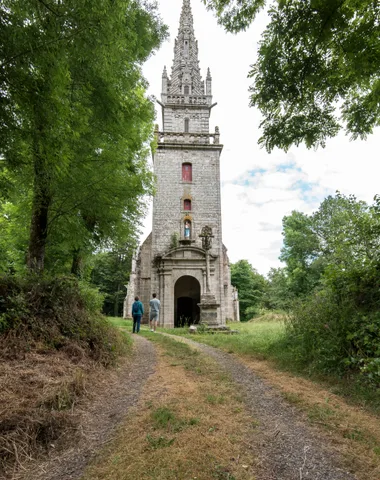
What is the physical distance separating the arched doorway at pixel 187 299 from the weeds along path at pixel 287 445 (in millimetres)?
18129

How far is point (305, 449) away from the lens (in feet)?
8.60

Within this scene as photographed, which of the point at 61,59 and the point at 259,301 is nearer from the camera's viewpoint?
the point at 61,59

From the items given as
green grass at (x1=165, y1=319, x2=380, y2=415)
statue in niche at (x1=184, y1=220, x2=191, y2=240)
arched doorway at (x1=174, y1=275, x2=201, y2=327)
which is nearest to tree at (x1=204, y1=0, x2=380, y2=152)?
green grass at (x1=165, y1=319, x2=380, y2=415)

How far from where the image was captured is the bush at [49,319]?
182 inches

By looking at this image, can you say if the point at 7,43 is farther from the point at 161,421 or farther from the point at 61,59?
the point at 161,421

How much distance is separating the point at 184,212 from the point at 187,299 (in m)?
7.41

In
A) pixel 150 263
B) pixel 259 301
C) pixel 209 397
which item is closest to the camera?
pixel 209 397

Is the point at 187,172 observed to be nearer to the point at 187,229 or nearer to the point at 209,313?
the point at 187,229

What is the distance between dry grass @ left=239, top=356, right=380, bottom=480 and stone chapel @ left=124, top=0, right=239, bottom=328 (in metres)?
13.5

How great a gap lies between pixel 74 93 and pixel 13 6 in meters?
1.68

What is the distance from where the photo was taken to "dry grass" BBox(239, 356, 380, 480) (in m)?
2.43

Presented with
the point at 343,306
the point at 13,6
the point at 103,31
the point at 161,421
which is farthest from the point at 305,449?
the point at 13,6

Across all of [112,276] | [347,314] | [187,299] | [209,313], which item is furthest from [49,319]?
[112,276]

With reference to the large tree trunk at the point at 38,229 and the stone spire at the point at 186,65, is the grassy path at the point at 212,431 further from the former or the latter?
the stone spire at the point at 186,65
